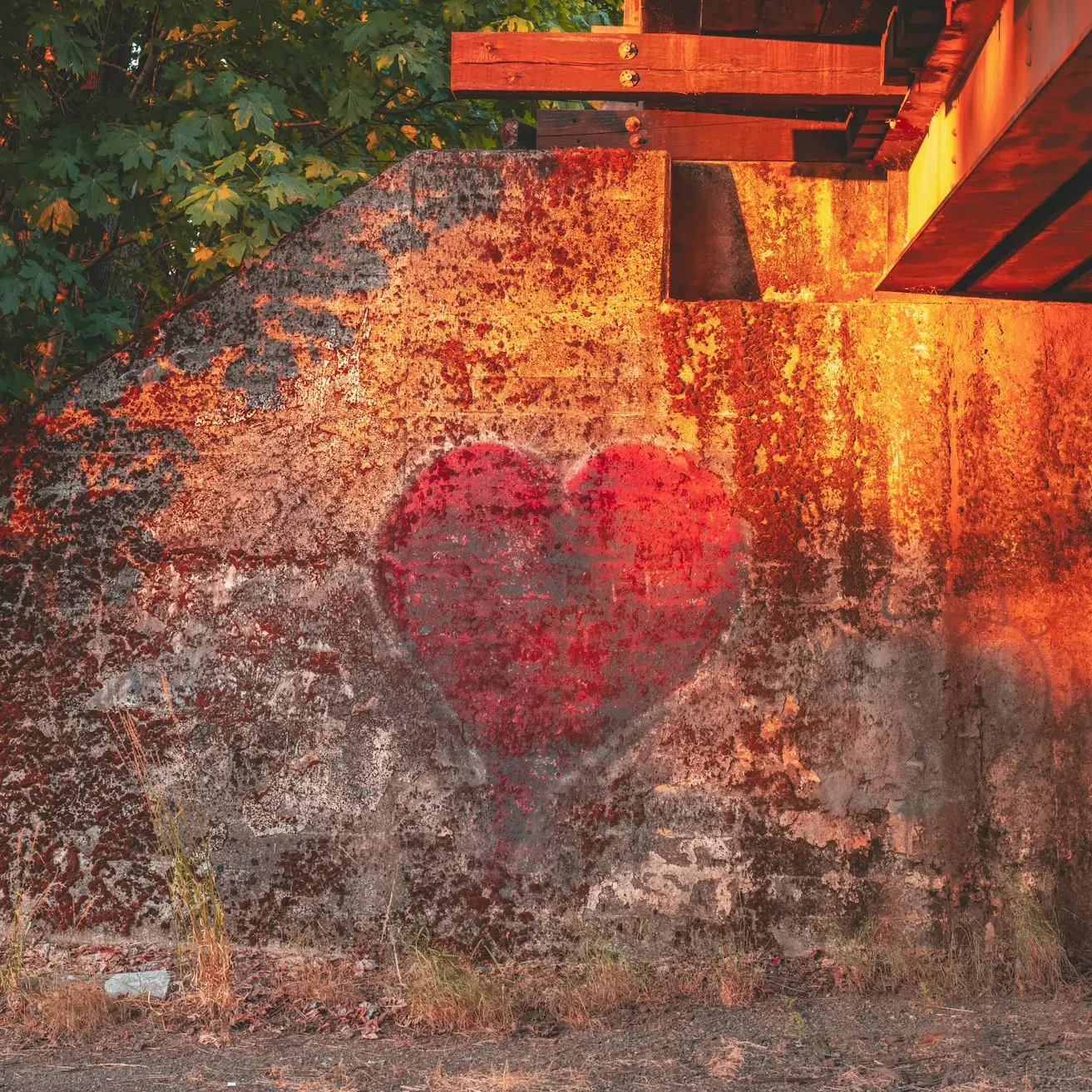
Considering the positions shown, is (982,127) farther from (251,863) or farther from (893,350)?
(251,863)

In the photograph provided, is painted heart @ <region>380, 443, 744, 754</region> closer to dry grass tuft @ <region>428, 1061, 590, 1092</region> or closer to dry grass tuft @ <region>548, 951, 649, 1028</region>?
dry grass tuft @ <region>548, 951, 649, 1028</region>

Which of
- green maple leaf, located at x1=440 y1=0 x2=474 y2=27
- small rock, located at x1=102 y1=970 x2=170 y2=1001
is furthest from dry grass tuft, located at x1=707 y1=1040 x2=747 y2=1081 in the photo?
green maple leaf, located at x1=440 y1=0 x2=474 y2=27

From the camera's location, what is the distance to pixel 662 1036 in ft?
11.9

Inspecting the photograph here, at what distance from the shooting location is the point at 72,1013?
144 inches

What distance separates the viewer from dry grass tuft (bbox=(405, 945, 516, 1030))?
3693mm

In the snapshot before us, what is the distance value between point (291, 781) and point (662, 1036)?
4.83 feet

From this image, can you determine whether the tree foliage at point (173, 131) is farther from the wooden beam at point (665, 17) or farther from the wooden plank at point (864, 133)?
the wooden plank at point (864, 133)

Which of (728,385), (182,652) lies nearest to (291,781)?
(182,652)

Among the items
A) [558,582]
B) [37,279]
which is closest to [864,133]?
[558,582]

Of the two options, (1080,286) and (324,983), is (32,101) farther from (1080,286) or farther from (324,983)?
(1080,286)

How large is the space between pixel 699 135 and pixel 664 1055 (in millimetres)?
3211

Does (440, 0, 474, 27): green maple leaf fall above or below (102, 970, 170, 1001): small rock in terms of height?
above

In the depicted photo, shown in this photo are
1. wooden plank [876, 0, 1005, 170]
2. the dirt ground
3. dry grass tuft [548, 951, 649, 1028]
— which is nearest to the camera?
wooden plank [876, 0, 1005, 170]

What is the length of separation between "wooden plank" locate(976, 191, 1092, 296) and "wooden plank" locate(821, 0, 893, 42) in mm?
821
